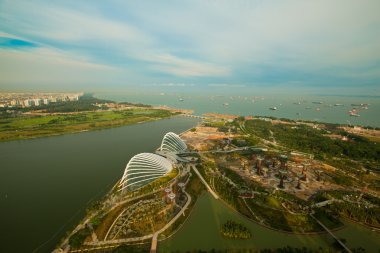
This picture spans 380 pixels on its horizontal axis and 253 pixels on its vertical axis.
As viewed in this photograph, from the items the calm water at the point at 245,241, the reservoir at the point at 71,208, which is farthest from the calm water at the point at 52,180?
the calm water at the point at 245,241

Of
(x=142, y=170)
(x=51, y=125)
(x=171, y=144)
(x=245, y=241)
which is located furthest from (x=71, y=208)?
(x=51, y=125)

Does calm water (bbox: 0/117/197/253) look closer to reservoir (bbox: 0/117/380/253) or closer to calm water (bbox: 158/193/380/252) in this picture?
reservoir (bbox: 0/117/380/253)

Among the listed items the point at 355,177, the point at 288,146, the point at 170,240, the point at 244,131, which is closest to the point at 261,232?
the point at 170,240

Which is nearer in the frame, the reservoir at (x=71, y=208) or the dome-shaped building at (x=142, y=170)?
the reservoir at (x=71, y=208)

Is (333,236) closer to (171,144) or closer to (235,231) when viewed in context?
(235,231)

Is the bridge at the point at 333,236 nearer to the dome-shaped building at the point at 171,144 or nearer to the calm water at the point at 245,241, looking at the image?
the calm water at the point at 245,241

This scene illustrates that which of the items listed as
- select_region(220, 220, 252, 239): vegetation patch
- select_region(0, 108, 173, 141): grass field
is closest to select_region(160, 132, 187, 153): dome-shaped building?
select_region(220, 220, 252, 239): vegetation patch

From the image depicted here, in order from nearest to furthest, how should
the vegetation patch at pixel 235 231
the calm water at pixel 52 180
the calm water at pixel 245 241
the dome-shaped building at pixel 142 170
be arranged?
the calm water at pixel 245 241 < the vegetation patch at pixel 235 231 < the calm water at pixel 52 180 < the dome-shaped building at pixel 142 170
